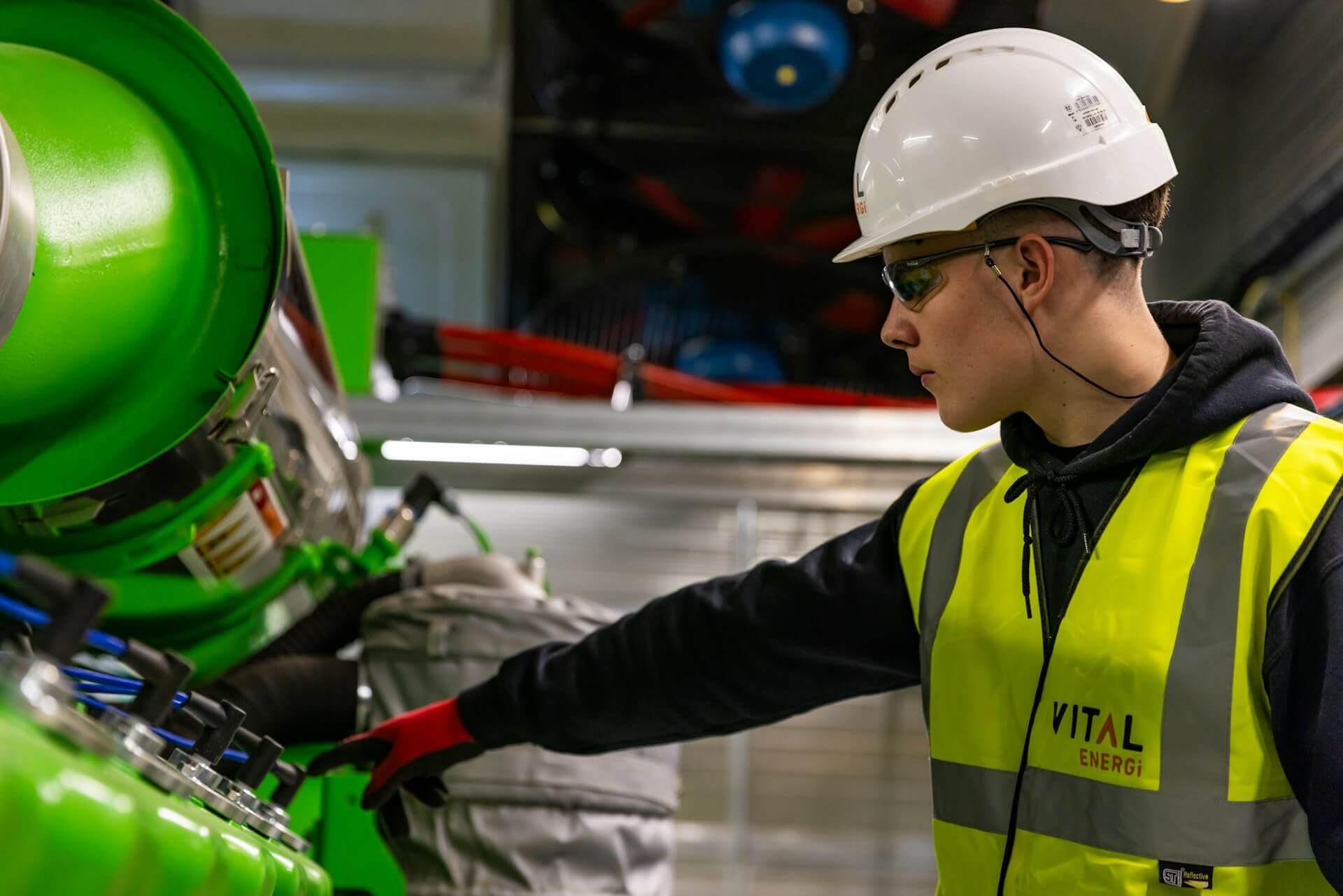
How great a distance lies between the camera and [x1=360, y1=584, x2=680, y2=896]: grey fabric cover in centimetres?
219

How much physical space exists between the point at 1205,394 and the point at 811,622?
597 mm

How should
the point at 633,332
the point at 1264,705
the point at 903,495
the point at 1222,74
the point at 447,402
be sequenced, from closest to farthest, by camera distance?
1. the point at 1264,705
2. the point at 903,495
3. the point at 447,402
4. the point at 1222,74
5. the point at 633,332

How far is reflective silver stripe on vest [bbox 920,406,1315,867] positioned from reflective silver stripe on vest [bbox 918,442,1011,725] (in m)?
0.27

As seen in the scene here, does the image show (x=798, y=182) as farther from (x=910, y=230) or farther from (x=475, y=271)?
(x=910, y=230)

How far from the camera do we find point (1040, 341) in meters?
1.63

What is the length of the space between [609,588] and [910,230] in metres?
2.38

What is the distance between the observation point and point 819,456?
3.59 meters

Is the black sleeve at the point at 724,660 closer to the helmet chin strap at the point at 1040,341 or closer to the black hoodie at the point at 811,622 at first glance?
the black hoodie at the point at 811,622

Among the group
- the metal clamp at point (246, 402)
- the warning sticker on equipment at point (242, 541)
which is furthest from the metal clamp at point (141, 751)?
the warning sticker on equipment at point (242, 541)

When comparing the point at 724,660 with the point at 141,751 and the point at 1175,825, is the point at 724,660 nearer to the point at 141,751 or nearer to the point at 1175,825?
the point at 1175,825

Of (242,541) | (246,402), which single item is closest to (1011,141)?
(246,402)

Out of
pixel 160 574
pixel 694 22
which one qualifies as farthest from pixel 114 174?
pixel 694 22

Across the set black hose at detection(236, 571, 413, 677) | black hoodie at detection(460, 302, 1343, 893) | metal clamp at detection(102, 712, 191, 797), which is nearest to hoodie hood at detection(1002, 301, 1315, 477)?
black hoodie at detection(460, 302, 1343, 893)

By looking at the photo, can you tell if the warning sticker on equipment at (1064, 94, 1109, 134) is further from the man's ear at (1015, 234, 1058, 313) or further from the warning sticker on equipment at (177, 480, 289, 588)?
the warning sticker on equipment at (177, 480, 289, 588)
